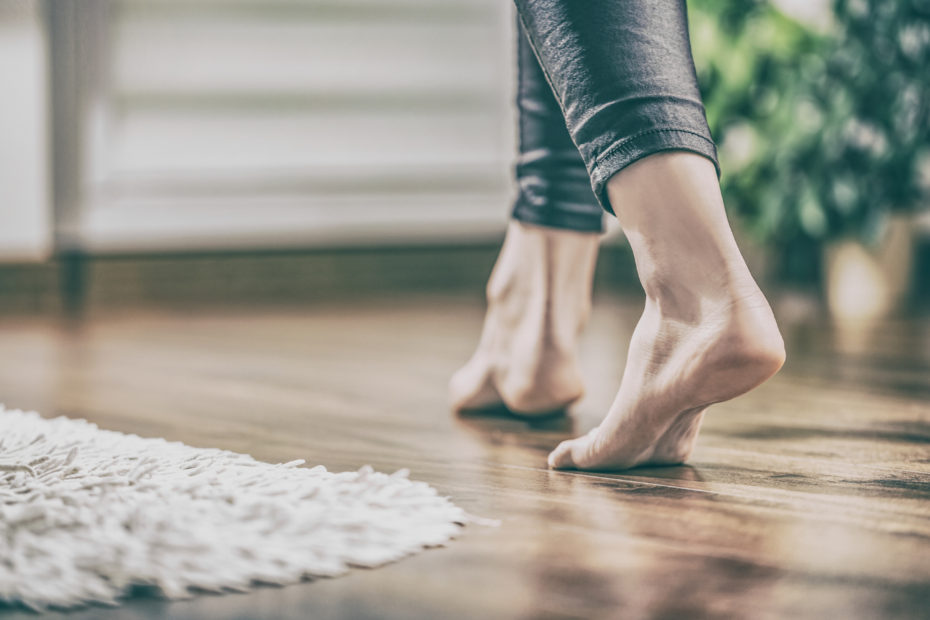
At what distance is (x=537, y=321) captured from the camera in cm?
72

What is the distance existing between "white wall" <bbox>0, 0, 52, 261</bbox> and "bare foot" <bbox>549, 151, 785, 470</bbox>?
1.70 meters

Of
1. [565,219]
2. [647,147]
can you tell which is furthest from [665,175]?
[565,219]

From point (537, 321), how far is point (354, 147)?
1.44 m

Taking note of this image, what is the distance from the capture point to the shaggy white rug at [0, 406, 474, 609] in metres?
0.34

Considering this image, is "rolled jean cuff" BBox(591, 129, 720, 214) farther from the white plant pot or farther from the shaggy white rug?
the white plant pot

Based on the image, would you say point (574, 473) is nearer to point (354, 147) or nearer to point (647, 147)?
point (647, 147)

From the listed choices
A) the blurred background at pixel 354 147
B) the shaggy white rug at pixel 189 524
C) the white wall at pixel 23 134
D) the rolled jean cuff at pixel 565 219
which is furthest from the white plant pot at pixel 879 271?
the white wall at pixel 23 134

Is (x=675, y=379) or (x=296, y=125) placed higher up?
(x=296, y=125)

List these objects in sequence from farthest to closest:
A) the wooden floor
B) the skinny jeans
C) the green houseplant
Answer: the green houseplant → the skinny jeans → the wooden floor

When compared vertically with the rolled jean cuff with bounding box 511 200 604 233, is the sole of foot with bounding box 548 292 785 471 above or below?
below

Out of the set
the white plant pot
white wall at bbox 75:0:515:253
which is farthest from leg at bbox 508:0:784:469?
white wall at bbox 75:0:515:253

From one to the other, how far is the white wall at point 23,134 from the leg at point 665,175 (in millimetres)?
1660

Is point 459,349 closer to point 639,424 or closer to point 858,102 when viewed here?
point 639,424

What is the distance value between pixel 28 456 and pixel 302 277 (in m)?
1.59
